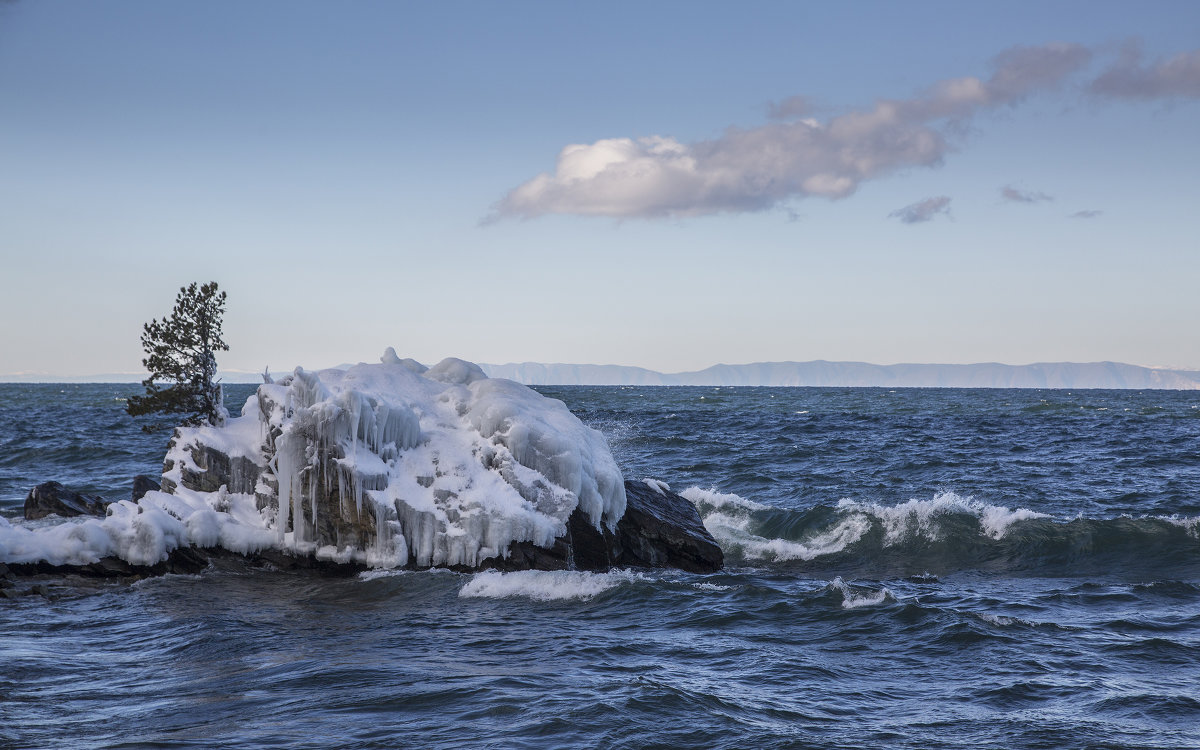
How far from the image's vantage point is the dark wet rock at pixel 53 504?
25.4 meters

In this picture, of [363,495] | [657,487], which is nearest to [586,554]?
[657,487]

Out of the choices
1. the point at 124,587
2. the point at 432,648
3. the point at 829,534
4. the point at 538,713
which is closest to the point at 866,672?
the point at 538,713

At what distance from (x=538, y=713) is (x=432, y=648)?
11.3 ft

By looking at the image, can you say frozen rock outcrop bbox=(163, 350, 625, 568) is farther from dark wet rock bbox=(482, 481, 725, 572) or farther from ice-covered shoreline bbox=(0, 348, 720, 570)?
dark wet rock bbox=(482, 481, 725, 572)

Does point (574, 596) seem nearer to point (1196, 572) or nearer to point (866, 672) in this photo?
point (866, 672)

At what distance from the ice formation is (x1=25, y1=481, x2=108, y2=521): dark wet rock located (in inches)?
229

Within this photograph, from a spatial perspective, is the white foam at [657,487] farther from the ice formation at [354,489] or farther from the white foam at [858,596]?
the white foam at [858,596]

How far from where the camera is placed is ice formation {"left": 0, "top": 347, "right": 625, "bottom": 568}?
19766 mm

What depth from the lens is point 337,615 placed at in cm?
1698

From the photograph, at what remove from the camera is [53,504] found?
1005 inches

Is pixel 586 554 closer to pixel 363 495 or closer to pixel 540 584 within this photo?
pixel 540 584

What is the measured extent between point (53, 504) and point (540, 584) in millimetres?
15405

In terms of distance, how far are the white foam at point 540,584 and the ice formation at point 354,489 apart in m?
0.90

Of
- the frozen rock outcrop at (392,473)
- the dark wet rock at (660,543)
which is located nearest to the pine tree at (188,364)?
the frozen rock outcrop at (392,473)
